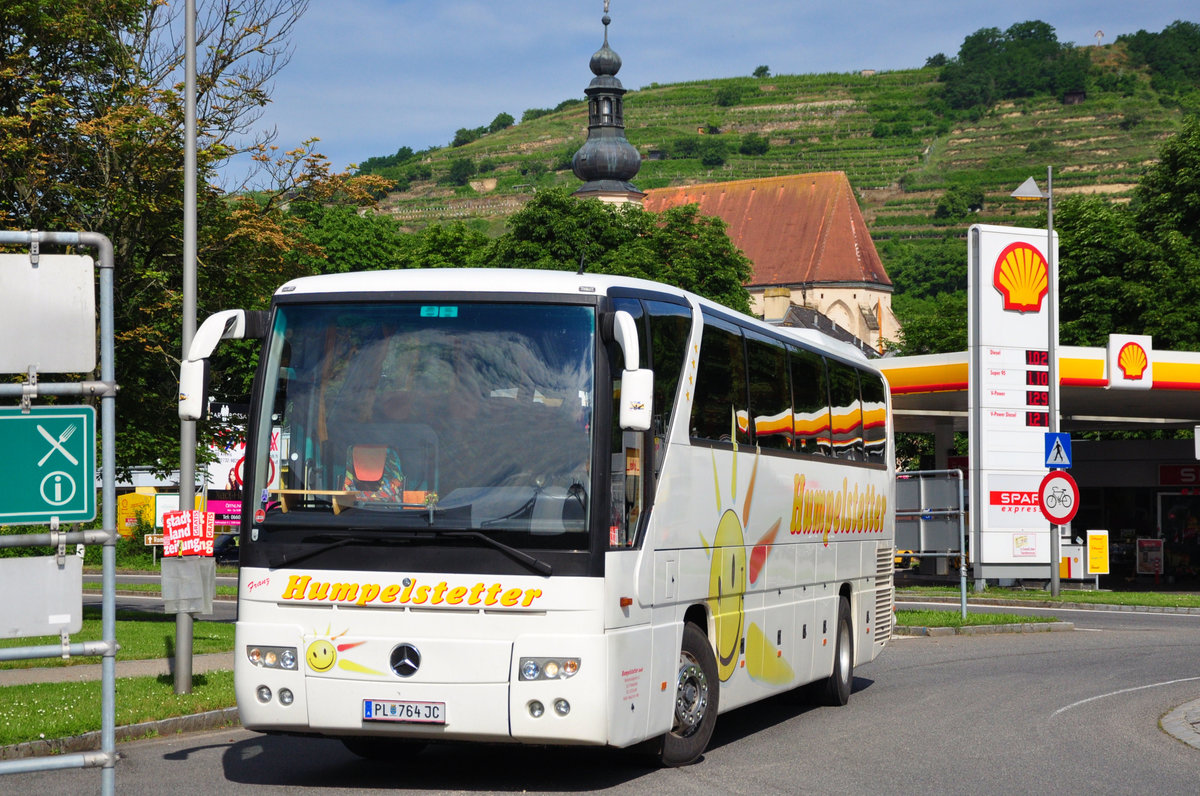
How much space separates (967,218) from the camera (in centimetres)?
19912

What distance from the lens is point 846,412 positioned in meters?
14.8

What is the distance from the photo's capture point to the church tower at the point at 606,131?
102 metres

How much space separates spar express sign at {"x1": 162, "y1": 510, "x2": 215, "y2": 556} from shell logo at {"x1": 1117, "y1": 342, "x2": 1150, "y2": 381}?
25591 millimetres

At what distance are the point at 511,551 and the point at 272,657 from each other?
158 centimetres

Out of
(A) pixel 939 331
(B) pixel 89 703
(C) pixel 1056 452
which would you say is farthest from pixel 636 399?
(A) pixel 939 331

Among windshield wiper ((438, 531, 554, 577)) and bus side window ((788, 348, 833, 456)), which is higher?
bus side window ((788, 348, 833, 456))

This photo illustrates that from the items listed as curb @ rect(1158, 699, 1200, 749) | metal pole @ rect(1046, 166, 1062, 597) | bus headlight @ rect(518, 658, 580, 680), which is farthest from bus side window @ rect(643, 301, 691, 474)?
metal pole @ rect(1046, 166, 1062, 597)

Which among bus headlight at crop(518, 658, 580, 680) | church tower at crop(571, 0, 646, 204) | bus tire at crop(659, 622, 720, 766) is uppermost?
church tower at crop(571, 0, 646, 204)

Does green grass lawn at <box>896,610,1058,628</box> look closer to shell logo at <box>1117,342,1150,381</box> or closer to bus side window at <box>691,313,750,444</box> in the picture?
shell logo at <box>1117,342,1150,381</box>

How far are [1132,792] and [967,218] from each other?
196 metres

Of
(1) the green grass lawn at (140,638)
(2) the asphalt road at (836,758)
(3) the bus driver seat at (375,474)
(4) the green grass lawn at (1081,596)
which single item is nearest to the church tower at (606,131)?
(4) the green grass lawn at (1081,596)

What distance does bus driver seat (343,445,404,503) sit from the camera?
8.95m

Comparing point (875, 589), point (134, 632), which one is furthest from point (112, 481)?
point (134, 632)

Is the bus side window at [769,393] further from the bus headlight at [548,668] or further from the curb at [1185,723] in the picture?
the curb at [1185,723]
